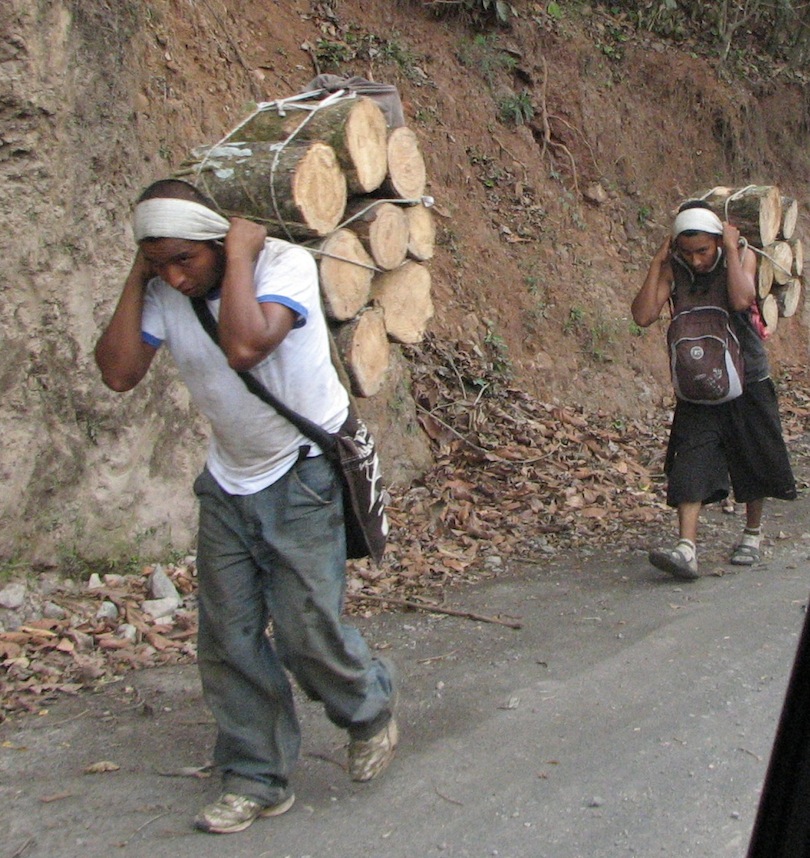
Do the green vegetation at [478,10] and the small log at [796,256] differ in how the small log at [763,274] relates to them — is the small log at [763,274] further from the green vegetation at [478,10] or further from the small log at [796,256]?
the green vegetation at [478,10]

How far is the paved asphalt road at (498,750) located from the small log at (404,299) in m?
1.53

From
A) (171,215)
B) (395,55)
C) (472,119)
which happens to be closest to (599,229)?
(472,119)

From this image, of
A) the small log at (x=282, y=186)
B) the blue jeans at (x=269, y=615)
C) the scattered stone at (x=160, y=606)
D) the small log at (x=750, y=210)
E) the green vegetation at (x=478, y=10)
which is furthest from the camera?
the green vegetation at (x=478, y=10)

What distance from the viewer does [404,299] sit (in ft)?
17.5

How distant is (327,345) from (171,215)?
666 millimetres

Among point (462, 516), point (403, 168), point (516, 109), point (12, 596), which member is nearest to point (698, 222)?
point (403, 168)

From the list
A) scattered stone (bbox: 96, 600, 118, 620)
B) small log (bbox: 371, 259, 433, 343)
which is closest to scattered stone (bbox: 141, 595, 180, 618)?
scattered stone (bbox: 96, 600, 118, 620)

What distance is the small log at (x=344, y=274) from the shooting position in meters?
4.52

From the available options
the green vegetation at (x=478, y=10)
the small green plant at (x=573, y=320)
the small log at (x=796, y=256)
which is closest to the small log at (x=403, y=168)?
the small log at (x=796, y=256)

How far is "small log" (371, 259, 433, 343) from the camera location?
519cm

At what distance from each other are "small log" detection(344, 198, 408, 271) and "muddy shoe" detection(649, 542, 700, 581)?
2.41 meters

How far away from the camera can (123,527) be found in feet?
19.7

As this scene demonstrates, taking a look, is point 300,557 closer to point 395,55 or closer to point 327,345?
point 327,345

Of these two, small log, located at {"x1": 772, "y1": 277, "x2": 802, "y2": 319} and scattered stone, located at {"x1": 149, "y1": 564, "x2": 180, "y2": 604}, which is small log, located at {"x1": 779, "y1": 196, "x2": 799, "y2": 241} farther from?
scattered stone, located at {"x1": 149, "y1": 564, "x2": 180, "y2": 604}
